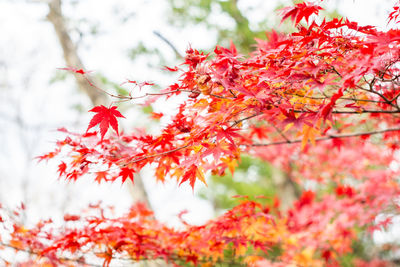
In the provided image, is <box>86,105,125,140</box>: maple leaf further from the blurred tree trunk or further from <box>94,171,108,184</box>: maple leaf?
the blurred tree trunk

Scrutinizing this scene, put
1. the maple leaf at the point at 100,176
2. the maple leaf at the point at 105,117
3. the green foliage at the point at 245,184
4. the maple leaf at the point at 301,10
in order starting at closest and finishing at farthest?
the maple leaf at the point at 105,117 → the maple leaf at the point at 301,10 → the maple leaf at the point at 100,176 → the green foliage at the point at 245,184

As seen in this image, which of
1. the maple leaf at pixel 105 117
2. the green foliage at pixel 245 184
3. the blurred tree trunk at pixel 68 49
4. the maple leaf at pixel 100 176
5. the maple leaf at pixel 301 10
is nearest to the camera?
the maple leaf at pixel 105 117

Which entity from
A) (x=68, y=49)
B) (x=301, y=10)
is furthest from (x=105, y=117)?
(x=68, y=49)

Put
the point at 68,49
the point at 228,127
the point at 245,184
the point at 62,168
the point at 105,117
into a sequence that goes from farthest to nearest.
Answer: the point at 245,184 → the point at 68,49 → the point at 62,168 → the point at 228,127 → the point at 105,117

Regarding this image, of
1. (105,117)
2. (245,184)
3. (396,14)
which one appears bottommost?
(105,117)

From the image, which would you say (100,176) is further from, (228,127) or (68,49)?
(68,49)

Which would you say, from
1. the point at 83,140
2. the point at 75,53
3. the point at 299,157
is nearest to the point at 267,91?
the point at 83,140

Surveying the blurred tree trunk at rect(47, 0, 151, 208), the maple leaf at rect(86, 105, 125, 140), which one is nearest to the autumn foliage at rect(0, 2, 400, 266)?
the maple leaf at rect(86, 105, 125, 140)

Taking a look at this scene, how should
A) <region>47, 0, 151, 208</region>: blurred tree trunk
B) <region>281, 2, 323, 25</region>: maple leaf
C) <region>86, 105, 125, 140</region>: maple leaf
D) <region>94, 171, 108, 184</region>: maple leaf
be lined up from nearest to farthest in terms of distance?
<region>86, 105, 125, 140</region>: maple leaf, <region>281, 2, 323, 25</region>: maple leaf, <region>94, 171, 108, 184</region>: maple leaf, <region>47, 0, 151, 208</region>: blurred tree trunk

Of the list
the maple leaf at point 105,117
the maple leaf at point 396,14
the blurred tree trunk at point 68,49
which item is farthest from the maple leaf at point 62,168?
the blurred tree trunk at point 68,49

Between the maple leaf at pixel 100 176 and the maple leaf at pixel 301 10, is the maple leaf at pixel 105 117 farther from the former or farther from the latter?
the maple leaf at pixel 301 10

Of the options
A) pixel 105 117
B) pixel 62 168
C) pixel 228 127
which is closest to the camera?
pixel 105 117

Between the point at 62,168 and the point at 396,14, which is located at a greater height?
the point at 396,14

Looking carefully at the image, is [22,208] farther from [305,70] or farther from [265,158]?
[265,158]
